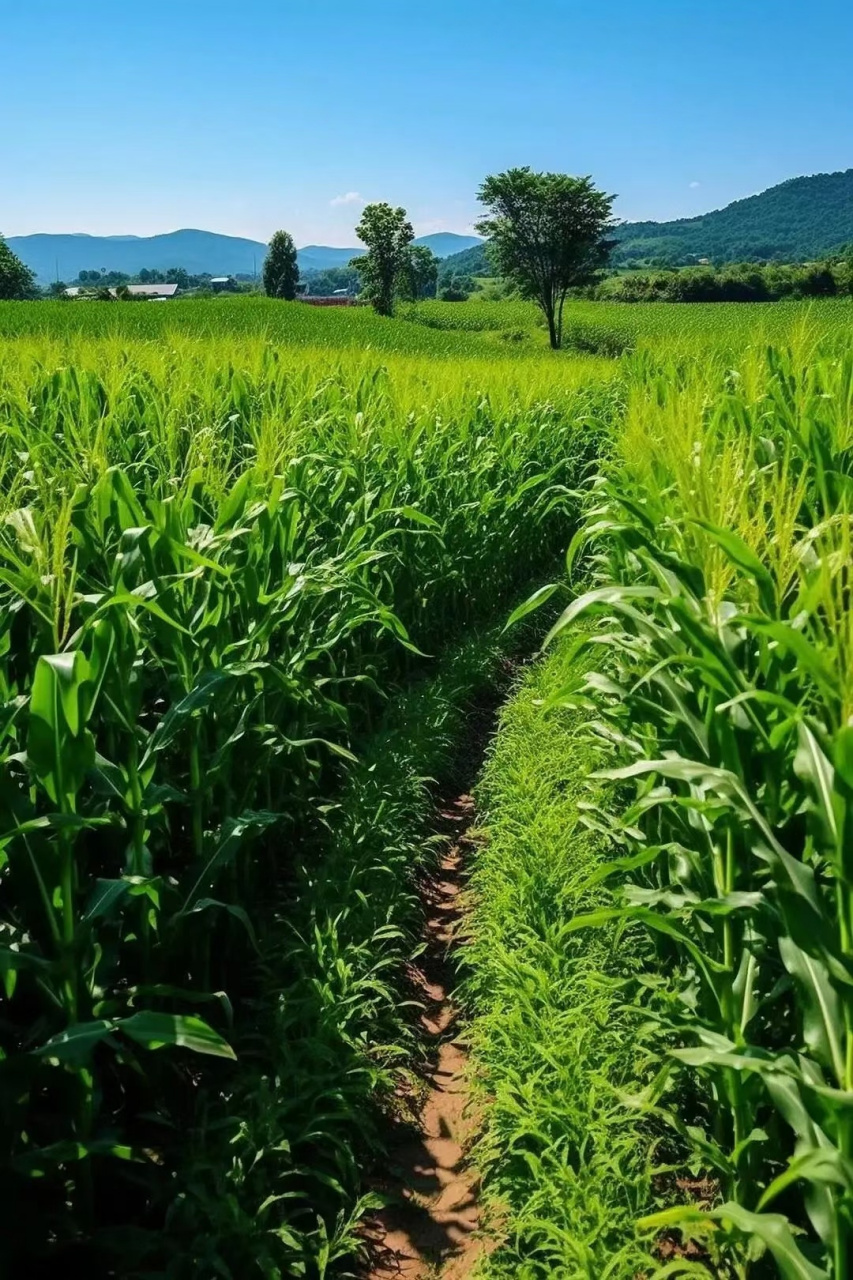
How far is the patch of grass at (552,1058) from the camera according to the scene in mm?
2061

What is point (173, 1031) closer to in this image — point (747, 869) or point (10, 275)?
point (747, 869)

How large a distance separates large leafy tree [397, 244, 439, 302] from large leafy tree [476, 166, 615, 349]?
81.4ft

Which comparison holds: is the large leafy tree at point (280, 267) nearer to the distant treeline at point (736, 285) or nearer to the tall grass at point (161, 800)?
the distant treeline at point (736, 285)

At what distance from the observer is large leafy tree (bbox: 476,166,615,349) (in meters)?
36.5

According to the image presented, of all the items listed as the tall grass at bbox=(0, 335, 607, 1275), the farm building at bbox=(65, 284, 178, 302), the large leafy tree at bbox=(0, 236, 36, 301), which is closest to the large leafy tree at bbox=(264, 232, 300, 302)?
the farm building at bbox=(65, 284, 178, 302)

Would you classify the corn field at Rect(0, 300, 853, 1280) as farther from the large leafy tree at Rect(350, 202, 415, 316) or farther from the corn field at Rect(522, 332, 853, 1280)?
the large leafy tree at Rect(350, 202, 415, 316)

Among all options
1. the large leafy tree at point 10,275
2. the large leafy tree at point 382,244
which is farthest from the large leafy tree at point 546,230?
the large leafy tree at point 10,275

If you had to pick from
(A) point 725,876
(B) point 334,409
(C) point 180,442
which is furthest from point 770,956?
(B) point 334,409

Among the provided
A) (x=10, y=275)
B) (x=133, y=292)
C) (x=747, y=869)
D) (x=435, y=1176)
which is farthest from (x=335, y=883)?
(x=133, y=292)

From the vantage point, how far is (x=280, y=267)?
271ft

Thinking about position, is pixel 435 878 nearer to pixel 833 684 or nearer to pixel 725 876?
pixel 725 876

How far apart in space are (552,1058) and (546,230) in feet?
129

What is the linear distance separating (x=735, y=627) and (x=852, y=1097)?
1.06 meters

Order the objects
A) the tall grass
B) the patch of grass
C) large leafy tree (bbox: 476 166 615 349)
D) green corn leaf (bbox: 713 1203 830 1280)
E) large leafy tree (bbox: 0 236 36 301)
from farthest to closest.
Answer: large leafy tree (bbox: 0 236 36 301) < large leafy tree (bbox: 476 166 615 349) < the patch of grass < the tall grass < green corn leaf (bbox: 713 1203 830 1280)
